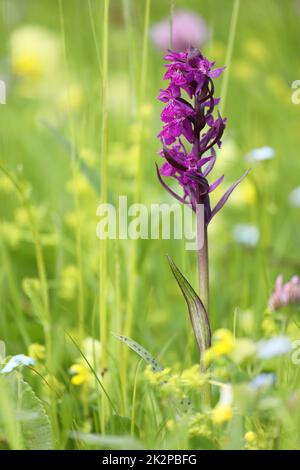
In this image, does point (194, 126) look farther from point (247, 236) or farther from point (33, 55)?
point (33, 55)

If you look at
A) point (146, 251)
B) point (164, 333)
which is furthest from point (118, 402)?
point (164, 333)

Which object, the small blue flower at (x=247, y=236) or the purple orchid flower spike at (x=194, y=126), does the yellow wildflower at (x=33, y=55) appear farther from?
A: the purple orchid flower spike at (x=194, y=126)

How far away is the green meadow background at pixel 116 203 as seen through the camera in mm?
1031

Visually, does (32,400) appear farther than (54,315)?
No

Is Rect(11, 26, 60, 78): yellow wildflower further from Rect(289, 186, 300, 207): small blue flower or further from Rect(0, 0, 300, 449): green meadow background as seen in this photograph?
Rect(289, 186, 300, 207): small blue flower

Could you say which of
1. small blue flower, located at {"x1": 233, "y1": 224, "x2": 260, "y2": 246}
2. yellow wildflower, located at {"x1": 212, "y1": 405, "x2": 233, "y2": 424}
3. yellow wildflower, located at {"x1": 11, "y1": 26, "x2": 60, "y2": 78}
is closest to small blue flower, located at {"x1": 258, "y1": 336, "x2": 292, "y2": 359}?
yellow wildflower, located at {"x1": 212, "y1": 405, "x2": 233, "y2": 424}

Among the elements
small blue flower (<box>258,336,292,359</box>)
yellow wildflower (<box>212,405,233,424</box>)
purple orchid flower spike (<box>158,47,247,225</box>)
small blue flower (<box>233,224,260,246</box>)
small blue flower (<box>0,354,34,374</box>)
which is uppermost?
purple orchid flower spike (<box>158,47,247,225</box>)

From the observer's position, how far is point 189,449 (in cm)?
82

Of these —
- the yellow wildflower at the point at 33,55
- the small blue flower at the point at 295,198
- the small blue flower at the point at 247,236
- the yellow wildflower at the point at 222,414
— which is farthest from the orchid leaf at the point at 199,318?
the yellow wildflower at the point at 33,55

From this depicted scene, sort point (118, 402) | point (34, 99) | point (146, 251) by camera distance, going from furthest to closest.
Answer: point (34, 99) → point (146, 251) → point (118, 402)

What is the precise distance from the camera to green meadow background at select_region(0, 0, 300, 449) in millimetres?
1031

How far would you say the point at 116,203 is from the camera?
1.10m
